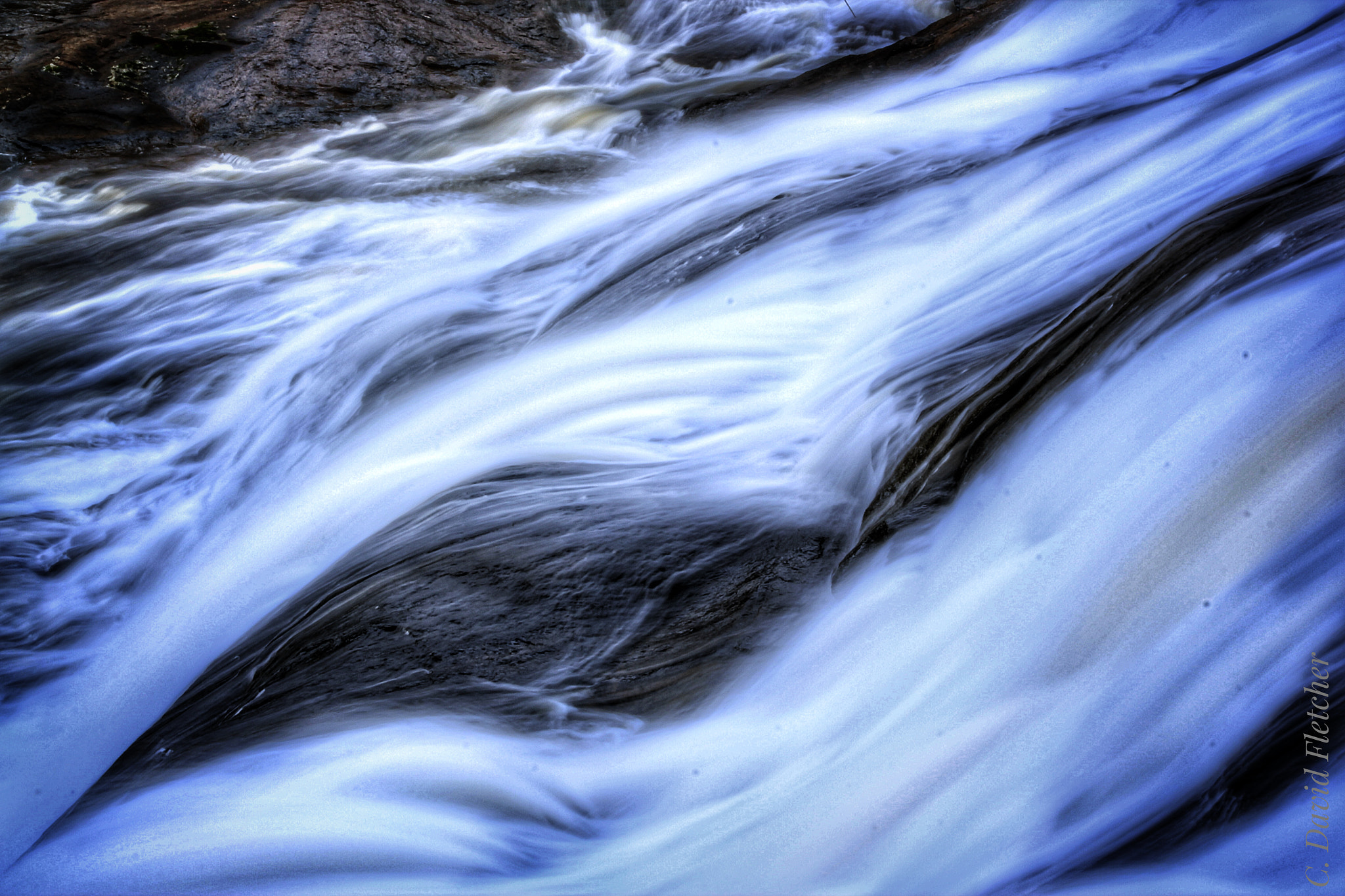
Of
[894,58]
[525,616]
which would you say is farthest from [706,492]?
[894,58]

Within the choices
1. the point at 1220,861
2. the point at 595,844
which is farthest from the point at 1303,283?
the point at 595,844

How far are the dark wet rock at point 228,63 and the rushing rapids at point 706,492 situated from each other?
0.13 metres

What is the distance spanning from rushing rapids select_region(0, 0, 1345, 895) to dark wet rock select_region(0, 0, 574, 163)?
0.13 metres

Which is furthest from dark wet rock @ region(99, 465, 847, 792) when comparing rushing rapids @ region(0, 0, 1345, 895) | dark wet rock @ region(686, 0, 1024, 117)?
dark wet rock @ region(686, 0, 1024, 117)

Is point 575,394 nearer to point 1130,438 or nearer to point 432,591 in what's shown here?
point 432,591

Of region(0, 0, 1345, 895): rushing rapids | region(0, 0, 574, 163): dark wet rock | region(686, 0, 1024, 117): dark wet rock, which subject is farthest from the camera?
region(686, 0, 1024, 117): dark wet rock

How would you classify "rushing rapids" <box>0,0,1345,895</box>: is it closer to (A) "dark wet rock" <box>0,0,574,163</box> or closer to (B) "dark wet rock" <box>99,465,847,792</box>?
(B) "dark wet rock" <box>99,465,847,792</box>

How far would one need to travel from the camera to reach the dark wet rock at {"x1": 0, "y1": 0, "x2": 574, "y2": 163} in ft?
7.40

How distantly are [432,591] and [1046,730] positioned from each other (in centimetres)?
122

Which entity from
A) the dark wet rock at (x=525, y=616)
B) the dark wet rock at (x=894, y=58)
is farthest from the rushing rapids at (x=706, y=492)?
the dark wet rock at (x=894, y=58)

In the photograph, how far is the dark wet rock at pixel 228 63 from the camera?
2.26 metres

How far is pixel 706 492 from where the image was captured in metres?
1.83

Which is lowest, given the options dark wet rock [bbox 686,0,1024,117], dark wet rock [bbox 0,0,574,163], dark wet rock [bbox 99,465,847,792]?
dark wet rock [bbox 99,465,847,792]

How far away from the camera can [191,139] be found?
2299 millimetres
